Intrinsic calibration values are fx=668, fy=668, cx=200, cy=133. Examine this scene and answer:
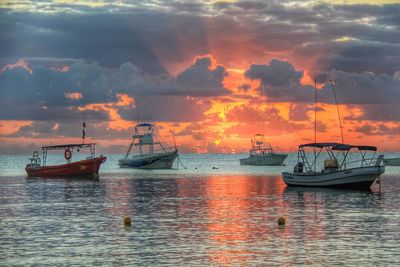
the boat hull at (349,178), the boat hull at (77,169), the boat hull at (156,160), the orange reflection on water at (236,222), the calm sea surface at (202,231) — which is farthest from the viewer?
the boat hull at (156,160)

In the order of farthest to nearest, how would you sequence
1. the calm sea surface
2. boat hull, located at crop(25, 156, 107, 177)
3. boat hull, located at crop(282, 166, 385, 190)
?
boat hull, located at crop(25, 156, 107, 177)
boat hull, located at crop(282, 166, 385, 190)
the calm sea surface

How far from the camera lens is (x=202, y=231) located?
4600 cm

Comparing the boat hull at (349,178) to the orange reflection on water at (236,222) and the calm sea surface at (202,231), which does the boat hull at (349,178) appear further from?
the calm sea surface at (202,231)

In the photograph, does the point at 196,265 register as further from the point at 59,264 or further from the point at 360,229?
the point at 360,229

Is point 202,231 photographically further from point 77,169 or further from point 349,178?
point 77,169

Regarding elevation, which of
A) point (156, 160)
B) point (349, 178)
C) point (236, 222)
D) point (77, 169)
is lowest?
point (236, 222)

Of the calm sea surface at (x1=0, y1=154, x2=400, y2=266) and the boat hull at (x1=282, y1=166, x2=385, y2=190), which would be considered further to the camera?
the boat hull at (x1=282, y1=166, x2=385, y2=190)

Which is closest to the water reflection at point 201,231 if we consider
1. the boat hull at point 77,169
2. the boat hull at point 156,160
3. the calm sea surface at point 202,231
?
the calm sea surface at point 202,231

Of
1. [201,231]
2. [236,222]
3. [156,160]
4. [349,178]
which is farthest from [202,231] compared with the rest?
[156,160]

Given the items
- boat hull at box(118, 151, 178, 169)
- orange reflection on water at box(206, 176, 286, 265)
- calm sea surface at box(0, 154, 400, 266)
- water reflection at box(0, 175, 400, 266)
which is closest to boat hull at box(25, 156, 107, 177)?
orange reflection on water at box(206, 176, 286, 265)

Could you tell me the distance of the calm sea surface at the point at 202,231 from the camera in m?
35.2

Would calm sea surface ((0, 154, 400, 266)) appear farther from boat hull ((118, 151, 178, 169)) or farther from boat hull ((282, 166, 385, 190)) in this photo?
boat hull ((118, 151, 178, 169))

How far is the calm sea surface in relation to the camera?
35188mm

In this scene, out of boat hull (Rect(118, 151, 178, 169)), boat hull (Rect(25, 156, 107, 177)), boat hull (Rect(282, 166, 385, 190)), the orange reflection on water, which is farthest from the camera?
boat hull (Rect(118, 151, 178, 169))
